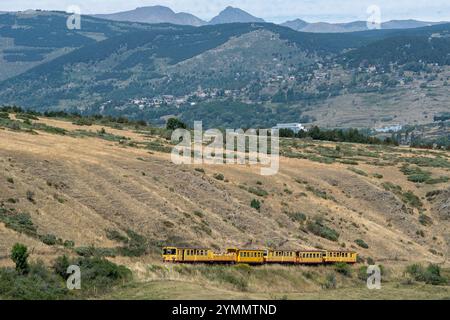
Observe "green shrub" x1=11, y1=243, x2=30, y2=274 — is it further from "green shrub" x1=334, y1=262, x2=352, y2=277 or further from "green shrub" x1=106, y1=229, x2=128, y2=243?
"green shrub" x1=334, y1=262, x2=352, y2=277

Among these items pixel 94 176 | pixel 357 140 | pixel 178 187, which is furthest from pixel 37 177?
pixel 357 140

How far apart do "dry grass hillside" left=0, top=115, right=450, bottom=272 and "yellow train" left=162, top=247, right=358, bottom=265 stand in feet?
5.73

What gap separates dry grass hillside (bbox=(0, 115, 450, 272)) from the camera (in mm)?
45938

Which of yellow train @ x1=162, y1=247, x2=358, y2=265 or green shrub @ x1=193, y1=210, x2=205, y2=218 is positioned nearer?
yellow train @ x1=162, y1=247, x2=358, y2=265

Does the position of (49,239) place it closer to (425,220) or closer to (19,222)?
(19,222)

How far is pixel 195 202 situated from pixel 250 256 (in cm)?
1234

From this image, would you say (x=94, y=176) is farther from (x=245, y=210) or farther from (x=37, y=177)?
(x=245, y=210)

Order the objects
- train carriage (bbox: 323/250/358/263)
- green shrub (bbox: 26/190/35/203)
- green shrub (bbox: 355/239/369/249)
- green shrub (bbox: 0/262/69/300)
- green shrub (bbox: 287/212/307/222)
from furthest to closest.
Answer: green shrub (bbox: 287/212/307/222), green shrub (bbox: 355/239/369/249), train carriage (bbox: 323/250/358/263), green shrub (bbox: 26/190/35/203), green shrub (bbox: 0/262/69/300)

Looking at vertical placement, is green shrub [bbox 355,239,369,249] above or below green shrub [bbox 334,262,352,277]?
below

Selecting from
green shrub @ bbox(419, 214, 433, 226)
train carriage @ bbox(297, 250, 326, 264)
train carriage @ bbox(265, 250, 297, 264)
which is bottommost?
green shrub @ bbox(419, 214, 433, 226)

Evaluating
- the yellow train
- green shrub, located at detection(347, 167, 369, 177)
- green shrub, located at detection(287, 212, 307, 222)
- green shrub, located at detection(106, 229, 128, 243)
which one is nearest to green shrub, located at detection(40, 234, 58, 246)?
green shrub, located at detection(106, 229, 128, 243)
